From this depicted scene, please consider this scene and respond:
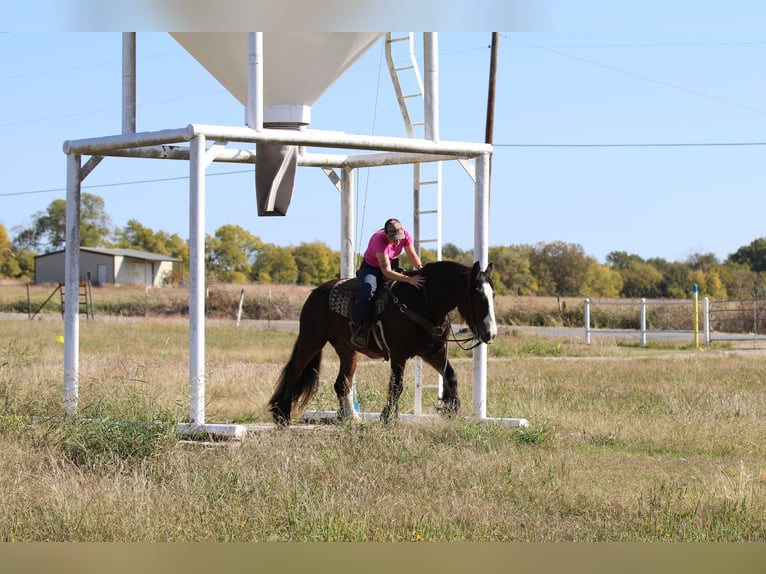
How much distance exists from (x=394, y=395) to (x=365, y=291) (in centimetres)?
119

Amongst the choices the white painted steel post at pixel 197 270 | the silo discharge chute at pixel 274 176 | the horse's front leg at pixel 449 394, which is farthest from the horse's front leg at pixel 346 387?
the white painted steel post at pixel 197 270

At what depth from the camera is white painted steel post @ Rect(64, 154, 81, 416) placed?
11070 mm

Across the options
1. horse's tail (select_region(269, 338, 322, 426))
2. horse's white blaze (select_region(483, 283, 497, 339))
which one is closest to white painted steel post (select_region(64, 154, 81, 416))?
horse's tail (select_region(269, 338, 322, 426))

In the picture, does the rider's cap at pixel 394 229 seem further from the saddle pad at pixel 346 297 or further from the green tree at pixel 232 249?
the green tree at pixel 232 249

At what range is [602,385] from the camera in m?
17.5

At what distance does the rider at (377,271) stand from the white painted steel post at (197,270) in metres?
1.84

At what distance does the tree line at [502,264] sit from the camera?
7488cm

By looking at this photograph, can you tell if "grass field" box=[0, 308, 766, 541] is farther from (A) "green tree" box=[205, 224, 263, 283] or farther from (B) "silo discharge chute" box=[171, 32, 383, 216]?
(A) "green tree" box=[205, 224, 263, 283]

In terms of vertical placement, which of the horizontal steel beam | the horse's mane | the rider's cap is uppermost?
the horizontal steel beam

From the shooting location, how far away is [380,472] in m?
8.77

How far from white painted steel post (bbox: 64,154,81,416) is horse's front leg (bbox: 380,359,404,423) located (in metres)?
3.37

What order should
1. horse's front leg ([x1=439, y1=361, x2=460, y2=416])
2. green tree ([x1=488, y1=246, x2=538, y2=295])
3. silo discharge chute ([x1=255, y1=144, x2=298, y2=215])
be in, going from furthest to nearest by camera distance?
green tree ([x1=488, y1=246, x2=538, y2=295]), silo discharge chute ([x1=255, y1=144, x2=298, y2=215]), horse's front leg ([x1=439, y1=361, x2=460, y2=416])

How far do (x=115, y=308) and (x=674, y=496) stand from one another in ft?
158

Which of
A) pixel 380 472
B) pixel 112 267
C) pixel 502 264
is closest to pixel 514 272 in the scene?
pixel 502 264
